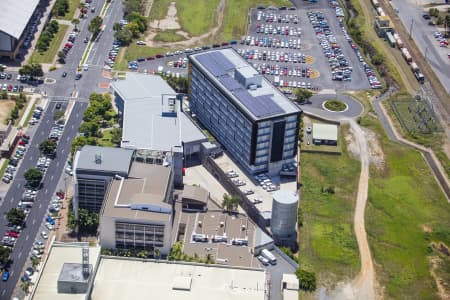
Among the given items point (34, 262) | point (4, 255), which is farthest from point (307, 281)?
point (4, 255)

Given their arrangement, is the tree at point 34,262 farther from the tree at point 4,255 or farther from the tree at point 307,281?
the tree at point 307,281

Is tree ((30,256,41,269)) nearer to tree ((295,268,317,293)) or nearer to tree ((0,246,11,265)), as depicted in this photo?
tree ((0,246,11,265))

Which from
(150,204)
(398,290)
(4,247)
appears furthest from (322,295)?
(4,247)

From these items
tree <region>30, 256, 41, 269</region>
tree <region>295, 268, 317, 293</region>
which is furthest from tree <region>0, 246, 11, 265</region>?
tree <region>295, 268, 317, 293</region>

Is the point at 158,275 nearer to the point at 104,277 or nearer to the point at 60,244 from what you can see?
the point at 104,277

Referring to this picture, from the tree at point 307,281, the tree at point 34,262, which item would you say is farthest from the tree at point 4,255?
the tree at point 307,281

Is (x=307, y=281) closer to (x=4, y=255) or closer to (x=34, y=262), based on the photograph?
(x=34, y=262)

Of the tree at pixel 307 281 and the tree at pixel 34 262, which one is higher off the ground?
→ the tree at pixel 34 262

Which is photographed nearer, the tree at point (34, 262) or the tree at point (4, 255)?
the tree at point (4, 255)
